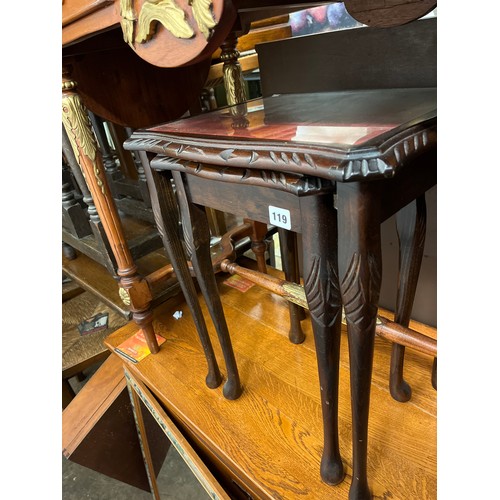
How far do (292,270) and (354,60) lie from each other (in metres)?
0.52

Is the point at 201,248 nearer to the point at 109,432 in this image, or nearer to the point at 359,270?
the point at 359,270

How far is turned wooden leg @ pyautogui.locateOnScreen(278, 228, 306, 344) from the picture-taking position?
0.97m

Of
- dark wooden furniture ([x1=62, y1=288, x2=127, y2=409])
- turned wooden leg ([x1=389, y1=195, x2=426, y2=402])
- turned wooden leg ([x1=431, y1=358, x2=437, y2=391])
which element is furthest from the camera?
dark wooden furniture ([x1=62, y1=288, x2=127, y2=409])

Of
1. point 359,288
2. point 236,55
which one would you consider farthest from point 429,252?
point 236,55

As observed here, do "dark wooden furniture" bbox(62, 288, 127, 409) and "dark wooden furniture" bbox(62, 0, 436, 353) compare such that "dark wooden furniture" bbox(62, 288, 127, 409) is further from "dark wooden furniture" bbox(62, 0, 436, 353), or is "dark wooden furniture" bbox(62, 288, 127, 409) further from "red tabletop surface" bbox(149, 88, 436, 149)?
"red tabletop surface" bbox(149, 88, 436, 149)

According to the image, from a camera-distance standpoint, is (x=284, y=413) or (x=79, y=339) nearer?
(x=284, y=413)

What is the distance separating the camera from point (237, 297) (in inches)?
51.5

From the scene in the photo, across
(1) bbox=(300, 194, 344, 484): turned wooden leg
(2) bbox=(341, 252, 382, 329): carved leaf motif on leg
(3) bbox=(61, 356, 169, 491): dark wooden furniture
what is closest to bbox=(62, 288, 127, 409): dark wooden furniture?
(3) bbox=(61, 356, 169, 491): dark wooden furniture

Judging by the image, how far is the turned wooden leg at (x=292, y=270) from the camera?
97 centimetres

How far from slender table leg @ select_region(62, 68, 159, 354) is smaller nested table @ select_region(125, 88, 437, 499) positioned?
29 cm

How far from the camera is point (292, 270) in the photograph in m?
1.03

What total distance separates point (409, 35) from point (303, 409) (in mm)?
790

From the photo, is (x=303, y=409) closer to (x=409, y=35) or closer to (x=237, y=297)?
(x=237, y=297)

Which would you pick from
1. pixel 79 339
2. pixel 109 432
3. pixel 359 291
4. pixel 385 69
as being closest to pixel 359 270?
pixel 359 291
